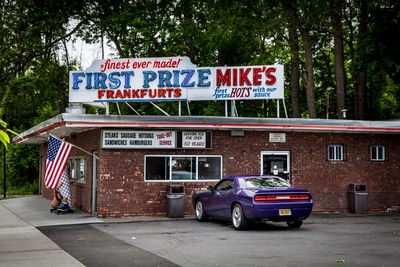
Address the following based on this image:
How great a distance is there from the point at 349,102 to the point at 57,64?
20.7 metres

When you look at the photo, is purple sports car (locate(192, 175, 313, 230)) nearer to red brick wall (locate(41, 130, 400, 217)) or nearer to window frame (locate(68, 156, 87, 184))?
red brick wall (locate(41, 130, 400, 217))

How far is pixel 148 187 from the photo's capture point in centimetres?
1694

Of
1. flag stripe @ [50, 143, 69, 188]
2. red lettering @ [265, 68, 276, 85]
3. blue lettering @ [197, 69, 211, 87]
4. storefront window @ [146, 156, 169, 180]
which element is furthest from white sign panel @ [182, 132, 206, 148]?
flag stripe @ [50, 143, 69, 188]

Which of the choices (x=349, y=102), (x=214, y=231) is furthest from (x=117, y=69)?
(x=349, y=102)

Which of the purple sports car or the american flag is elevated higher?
the american flag

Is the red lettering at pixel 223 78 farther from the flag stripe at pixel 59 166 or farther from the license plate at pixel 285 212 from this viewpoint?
the license plate at pixel 285 212

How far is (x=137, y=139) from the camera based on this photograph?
16812 millimetres

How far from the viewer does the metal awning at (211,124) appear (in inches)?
621

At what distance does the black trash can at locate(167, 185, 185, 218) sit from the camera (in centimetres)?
1647

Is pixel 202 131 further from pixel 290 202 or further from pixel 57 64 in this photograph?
pixel 57 64

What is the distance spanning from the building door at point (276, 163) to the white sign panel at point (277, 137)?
0.42m

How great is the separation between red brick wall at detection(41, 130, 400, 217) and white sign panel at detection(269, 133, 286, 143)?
0.12m

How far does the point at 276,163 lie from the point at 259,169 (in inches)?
31.0

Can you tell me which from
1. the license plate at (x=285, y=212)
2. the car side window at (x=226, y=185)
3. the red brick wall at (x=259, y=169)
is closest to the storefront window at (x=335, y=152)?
the red brick wall at (x=259, y=169)
